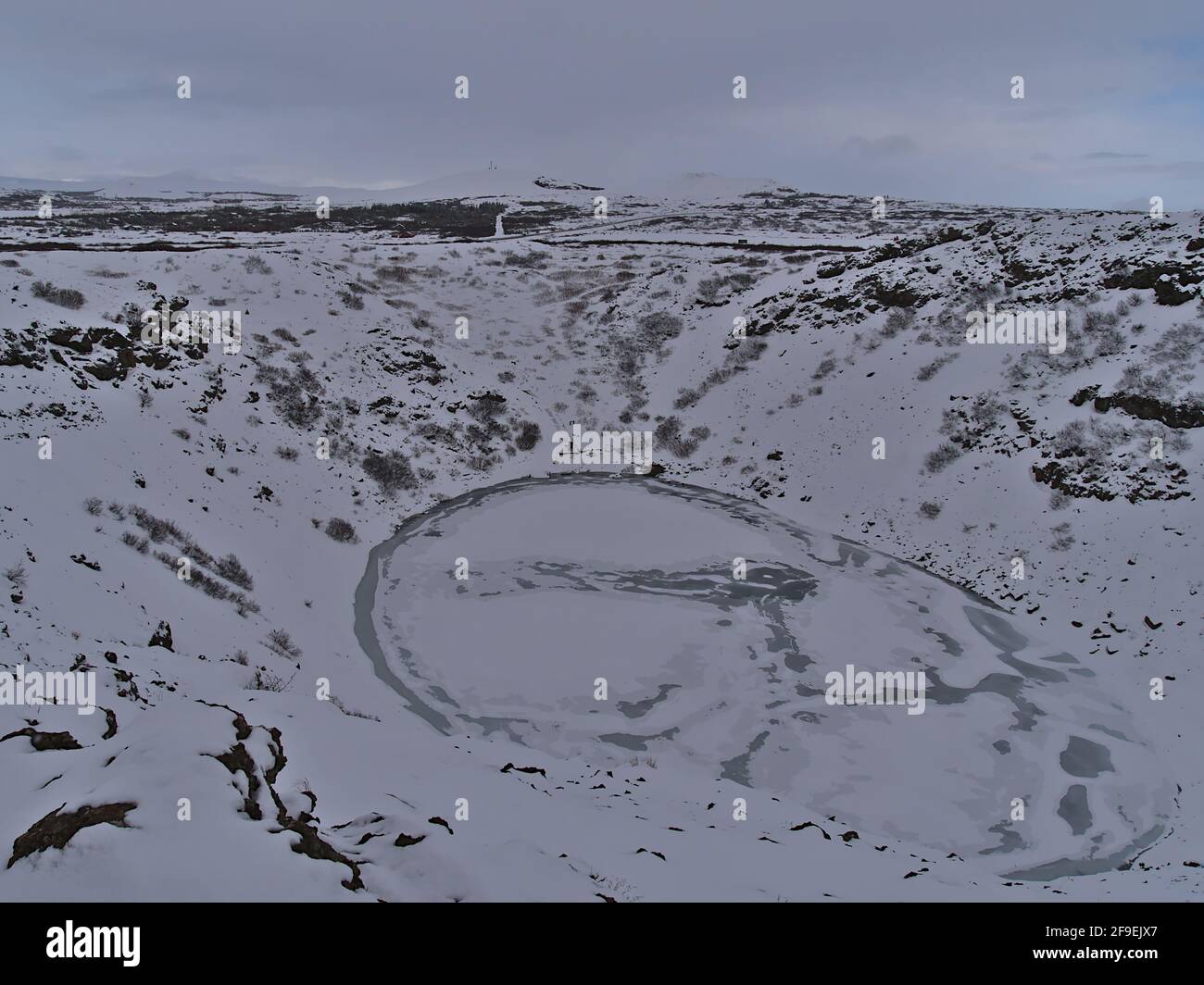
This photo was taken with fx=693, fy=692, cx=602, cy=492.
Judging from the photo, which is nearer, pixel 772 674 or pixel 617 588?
pixel 772 674

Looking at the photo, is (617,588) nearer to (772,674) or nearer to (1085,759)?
(772,674)

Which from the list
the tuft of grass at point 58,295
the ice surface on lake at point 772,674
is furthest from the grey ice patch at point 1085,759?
the tuft of grass at point 58,295

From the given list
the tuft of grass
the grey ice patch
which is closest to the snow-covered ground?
the grey ice patch

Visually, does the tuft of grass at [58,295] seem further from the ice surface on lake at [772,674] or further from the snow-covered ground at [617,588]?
the ice surface on lake at [772,674]

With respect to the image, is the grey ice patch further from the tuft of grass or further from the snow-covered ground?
the tuft of grass

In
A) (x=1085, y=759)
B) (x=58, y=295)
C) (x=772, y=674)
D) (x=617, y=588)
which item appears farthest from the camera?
(x=58, y=295)

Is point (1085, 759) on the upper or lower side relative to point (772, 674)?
lower

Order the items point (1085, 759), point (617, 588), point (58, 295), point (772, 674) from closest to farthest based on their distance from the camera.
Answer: point (1085, 759) < point (772, 674) < point (617, 588) < point (58, 295)

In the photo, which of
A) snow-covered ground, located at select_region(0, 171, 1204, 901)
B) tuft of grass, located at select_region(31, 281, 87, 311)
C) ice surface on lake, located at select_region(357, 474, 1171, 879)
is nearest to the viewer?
snow-covered ground, located at select_region(0, 171, 1204, 901)

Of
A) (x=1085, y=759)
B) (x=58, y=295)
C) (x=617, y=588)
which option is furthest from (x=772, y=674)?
(x=58, y=295)
